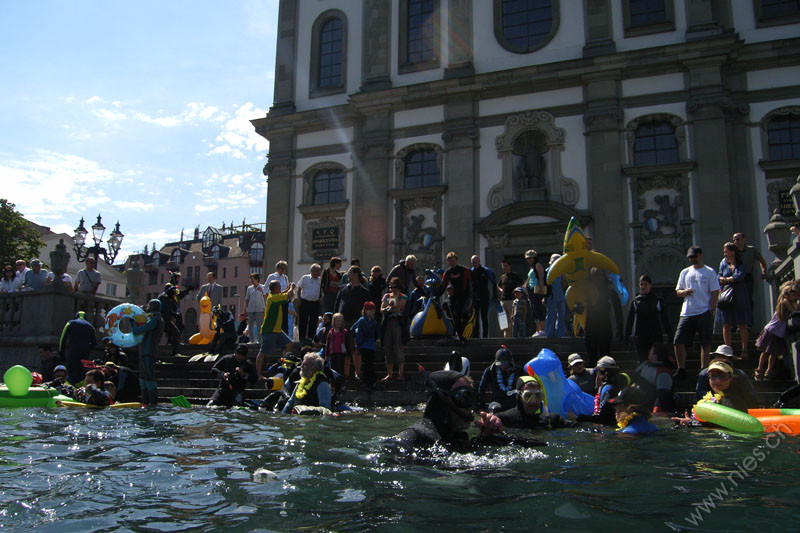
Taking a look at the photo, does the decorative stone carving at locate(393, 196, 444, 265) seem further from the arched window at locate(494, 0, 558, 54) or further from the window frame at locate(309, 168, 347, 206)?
the arched window at locate(494, 0, 558, 54)

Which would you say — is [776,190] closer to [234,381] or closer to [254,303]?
[254,303]

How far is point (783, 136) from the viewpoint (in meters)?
20.0

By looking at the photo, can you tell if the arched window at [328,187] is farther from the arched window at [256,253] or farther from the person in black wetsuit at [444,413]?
the arched window at [256,253]

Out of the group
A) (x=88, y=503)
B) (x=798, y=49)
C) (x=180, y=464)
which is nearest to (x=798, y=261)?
(x=180, y=464)

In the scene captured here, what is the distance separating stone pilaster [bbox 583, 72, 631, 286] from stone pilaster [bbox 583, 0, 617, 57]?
3.79 ft

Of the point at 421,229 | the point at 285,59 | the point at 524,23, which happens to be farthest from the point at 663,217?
the point at 285,59

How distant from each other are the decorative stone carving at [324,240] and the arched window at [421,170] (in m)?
3.01

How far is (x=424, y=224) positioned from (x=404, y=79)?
576 cm

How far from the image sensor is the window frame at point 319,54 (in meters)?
25.8

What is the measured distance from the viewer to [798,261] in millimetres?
10250

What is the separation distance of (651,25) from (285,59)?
551 inches

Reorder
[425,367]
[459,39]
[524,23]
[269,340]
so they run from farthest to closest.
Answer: [459,39], [524,23], [269,340], [425,367]

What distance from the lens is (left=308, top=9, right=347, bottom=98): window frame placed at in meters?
25.8

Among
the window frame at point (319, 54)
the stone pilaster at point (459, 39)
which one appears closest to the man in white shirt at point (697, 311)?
the stone pilaster at point (459, 39)
